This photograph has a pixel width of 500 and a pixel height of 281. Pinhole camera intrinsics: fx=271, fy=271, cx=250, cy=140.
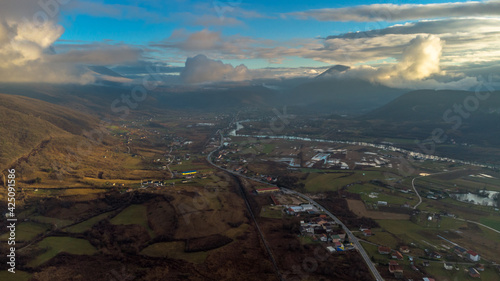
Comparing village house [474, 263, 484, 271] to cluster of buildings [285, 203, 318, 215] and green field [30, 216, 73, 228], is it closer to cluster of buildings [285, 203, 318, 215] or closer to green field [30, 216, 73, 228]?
cluster of buildings [285, 203, 318, 215]

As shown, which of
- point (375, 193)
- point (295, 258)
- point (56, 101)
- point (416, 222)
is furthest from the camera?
point (56, 101)

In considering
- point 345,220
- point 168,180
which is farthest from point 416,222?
point 168,180

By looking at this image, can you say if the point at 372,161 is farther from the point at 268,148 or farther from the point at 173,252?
the point at 173,252

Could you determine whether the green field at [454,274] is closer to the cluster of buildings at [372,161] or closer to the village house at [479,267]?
the village house at [479,267]

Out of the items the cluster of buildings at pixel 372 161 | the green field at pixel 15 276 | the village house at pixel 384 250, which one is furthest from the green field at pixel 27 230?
the cluster of buildings at pixel 372 161

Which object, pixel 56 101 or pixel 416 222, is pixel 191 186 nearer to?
pixel 416 222

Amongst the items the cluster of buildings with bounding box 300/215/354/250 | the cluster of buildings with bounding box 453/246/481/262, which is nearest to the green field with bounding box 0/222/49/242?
the cluster of buildings with bounding box 300/215/354/250
